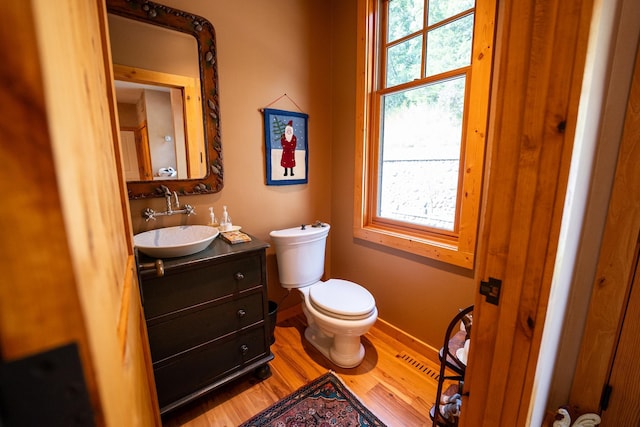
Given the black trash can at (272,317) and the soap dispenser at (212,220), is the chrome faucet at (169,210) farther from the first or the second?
the black trash can at (272,317)

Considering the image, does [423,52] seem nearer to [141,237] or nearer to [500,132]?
[500,132]

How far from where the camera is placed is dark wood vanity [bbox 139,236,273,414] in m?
1.23

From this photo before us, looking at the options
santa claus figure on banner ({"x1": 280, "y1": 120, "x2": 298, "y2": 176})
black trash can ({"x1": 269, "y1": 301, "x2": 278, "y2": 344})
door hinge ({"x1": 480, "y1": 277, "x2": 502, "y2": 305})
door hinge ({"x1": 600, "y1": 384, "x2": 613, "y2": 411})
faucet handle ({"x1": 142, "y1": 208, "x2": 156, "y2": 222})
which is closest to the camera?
door hinge ({"x1": 480, "y1": 277, "x2": 502, "y2": 305})

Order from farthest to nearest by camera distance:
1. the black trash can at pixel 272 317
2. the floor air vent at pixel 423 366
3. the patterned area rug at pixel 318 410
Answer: the black trash can at pixel 272 317
the floor air vent at pixel 423 366
the patterned area rug at pixel 318 410

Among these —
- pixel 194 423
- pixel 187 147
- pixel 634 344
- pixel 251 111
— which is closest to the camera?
pixel 634 344

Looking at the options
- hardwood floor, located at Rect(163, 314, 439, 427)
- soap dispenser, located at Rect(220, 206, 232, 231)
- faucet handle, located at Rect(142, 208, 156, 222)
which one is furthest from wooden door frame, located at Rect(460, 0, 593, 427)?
faucet handle, located at Rect(142, 208, 156, 222)

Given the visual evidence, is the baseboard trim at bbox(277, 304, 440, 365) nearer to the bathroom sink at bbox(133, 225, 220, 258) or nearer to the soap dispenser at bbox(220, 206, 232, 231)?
the soap dispenser at bbox(220, 206, 232, 231)

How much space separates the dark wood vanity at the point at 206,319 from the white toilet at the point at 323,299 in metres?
0.35

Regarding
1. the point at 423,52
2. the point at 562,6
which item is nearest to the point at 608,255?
the point at 562,6

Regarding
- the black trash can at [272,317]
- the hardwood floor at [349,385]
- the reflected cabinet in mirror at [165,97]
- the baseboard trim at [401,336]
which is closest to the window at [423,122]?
the baseboard trim at [401,336]

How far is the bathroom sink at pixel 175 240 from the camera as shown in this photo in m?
1.21

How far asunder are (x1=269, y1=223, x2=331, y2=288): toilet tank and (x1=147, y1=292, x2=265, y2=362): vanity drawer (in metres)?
0.39

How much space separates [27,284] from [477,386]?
1.00m

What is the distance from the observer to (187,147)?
1.61 m
